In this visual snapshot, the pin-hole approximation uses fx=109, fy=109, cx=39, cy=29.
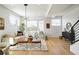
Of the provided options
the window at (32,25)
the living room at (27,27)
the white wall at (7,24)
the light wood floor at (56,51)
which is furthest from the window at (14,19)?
the light wood floor at (56,51)

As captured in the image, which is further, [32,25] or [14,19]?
[14,19]

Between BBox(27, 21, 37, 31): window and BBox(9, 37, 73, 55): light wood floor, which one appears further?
BBox(27, 21, 37, 31): window

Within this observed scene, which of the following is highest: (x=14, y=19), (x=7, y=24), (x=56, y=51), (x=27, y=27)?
(x=14, y=19)

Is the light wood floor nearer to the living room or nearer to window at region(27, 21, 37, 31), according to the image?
the living room

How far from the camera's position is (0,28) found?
4734 mm

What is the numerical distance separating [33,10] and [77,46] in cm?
273

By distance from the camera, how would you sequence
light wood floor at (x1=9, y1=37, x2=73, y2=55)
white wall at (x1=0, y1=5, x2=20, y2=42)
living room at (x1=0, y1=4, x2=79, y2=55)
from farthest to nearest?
white wall at (x1=0, y1=5, x2=20, y2=42) < living room at (x1=0, y1=4, x2=79, y2=55) < light wood floor at (x1=9, y1=37, x2=73, y2=55)

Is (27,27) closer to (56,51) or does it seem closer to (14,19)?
(14,19)

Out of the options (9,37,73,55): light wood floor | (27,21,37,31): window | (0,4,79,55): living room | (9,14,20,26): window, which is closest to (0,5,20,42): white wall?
(0,4,79,55): living room

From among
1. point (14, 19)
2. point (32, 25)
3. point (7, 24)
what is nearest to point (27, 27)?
point (32, 25)

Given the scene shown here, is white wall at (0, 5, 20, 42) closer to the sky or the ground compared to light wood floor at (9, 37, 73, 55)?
closer to the sky

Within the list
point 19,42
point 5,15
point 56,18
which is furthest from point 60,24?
point 5,15

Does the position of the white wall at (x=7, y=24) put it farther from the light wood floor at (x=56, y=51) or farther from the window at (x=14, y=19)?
the light wood floor at (x=56, y=51)
